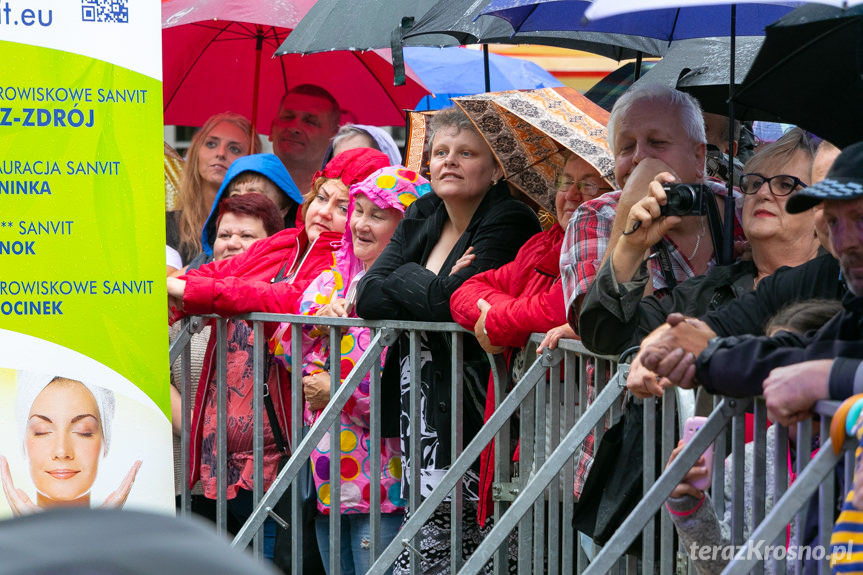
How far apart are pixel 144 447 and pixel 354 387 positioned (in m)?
0.84

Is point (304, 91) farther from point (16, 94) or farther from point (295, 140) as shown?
point (16, 94)

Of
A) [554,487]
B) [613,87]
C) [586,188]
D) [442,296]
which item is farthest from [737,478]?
[613,87]

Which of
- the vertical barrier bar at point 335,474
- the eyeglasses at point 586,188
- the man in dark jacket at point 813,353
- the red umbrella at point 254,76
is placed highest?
the red umbrella at point 254,76

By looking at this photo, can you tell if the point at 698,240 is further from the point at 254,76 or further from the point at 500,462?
the point at 254,76

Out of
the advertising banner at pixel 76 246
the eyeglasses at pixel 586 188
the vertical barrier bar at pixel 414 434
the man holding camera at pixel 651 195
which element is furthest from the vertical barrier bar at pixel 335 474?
the man holding camera at pixel 651 195

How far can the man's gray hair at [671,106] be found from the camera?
3822mm

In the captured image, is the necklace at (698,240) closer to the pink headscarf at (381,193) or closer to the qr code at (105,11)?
the pink headscarf at (381,193)

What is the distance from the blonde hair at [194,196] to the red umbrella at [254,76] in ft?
2.04

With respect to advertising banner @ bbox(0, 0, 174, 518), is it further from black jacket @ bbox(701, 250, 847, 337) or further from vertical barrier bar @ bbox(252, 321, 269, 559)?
black jacket @ bbox(701, 250, 847, 337)

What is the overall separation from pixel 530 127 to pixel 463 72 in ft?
13.6

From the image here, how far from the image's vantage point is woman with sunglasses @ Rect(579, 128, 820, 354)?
333cm

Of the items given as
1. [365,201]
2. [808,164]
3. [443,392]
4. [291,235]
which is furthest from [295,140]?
[808,164]

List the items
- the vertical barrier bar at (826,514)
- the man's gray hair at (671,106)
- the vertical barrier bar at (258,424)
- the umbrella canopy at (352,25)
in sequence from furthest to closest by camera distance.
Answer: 1. the umbrella canopy at (352,25)
2. the vertical barrier bar at (258,424)
3. the man's gray hair at (671,106)
4. the vertical barrier bar at (826,514)

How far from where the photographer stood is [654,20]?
17.4 ft
